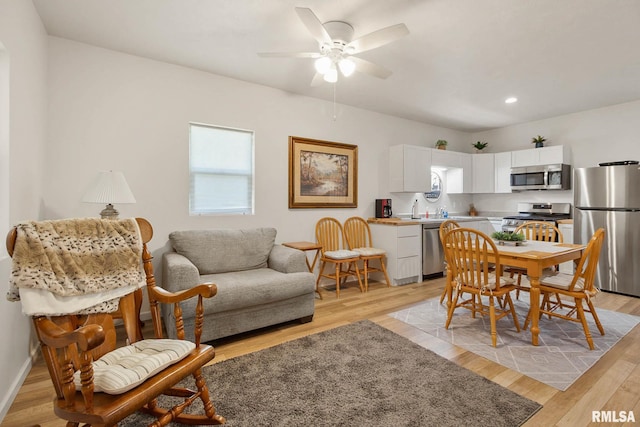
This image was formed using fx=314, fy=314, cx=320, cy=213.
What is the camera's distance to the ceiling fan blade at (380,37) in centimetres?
205

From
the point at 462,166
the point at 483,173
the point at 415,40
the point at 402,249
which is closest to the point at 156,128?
the point at 415,40

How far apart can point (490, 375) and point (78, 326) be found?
2423 millimetres

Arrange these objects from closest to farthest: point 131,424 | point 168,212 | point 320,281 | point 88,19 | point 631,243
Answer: point 131,424 → point 88,19 → point 168,212 → point 631,243 → point 320,281

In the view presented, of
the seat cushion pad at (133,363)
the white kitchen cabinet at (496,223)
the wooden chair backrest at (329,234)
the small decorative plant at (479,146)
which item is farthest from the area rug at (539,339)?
the small decorative plant at (479,146)

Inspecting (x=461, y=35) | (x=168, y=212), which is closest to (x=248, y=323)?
(x=168, y=212)

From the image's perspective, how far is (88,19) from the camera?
2.45 metres

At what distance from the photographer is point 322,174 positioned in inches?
170

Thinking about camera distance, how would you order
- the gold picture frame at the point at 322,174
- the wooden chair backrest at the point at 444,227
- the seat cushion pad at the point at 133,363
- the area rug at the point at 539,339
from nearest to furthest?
1. the seat cushion pad at the point at 133,363
2. the area rug at the point at 539,339
3. the wooden chair backrest at the point at 444,227
4. the gold picture frame at the point at 322,174

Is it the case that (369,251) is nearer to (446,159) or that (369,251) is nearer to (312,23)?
(446,159)

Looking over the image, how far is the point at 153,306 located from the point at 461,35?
120 inches

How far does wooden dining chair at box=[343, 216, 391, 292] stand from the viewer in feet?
14.0

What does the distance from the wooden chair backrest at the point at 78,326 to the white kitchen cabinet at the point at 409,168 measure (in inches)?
150

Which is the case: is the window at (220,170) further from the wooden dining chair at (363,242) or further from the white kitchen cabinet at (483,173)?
the white kitchen cabinet at (483,173)

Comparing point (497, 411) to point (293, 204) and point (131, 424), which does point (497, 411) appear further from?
point (293, 204)
